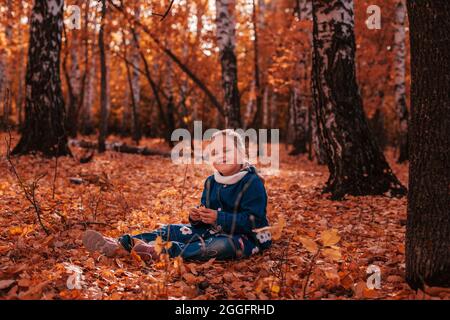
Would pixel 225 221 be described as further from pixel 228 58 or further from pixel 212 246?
pixel 228 58

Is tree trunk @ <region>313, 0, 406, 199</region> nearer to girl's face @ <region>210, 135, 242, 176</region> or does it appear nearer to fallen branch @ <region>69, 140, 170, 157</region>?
girl's face @ <region>210, 135, 242, 176</region>

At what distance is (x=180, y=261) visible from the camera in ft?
10.1

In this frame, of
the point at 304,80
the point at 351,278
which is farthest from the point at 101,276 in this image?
the point at 304,80

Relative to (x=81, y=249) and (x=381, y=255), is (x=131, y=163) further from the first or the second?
(x=381, y=255)

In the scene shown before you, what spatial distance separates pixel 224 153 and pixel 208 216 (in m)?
0.53

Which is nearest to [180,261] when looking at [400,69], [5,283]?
[5,283]

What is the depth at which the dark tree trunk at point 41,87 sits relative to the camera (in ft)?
28.4

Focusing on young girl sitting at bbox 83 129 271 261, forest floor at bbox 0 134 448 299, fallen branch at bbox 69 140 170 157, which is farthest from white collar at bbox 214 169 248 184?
fallen branch at bbox 69 140 170 157

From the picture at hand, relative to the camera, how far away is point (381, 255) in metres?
3.77

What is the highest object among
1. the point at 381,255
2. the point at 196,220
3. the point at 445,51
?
the point at 445,51

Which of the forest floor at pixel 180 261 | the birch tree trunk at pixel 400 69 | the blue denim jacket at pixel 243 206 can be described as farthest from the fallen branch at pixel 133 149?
the blue denim jacket at pixel 243 206

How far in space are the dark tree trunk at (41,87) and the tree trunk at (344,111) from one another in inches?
206

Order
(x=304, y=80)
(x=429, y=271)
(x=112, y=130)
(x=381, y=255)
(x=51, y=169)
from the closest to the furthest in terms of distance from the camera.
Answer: (x=429, y=271), (x=381, y=255), (x=51, y=169), (x=304, y=80), (x=112, y=130)
